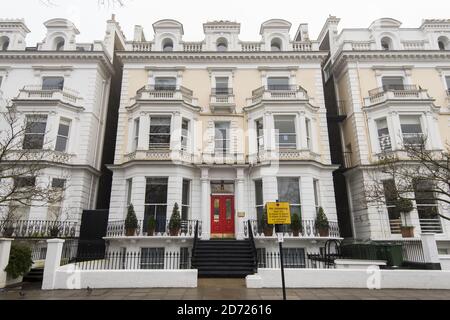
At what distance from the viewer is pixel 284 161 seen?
577 inches

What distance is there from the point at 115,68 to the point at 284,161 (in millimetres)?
14888

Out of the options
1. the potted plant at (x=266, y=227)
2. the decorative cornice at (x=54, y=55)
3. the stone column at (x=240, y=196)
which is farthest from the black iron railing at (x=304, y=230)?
the decorative cornice at (x=54, y=55)

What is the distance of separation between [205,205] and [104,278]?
671 cm

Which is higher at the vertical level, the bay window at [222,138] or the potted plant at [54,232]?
the bay window at [222,138]

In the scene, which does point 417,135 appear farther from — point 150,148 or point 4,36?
point 4,36

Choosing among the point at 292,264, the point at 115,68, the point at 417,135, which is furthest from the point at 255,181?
the point at 115,68

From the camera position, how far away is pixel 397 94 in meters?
16.5

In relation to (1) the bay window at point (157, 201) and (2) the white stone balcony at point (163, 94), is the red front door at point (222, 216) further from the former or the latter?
(2) the white stone balcony at point (163, 94)

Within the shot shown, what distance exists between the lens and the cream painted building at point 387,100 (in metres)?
14.8

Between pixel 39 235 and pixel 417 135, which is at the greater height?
pixel 417 135

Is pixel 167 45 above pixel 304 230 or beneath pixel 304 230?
above

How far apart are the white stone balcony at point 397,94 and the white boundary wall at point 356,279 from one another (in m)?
11.1

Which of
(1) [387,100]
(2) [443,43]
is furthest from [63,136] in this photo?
(2) [443,43]

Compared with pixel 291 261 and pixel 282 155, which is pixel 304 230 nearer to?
pixel 291 261
